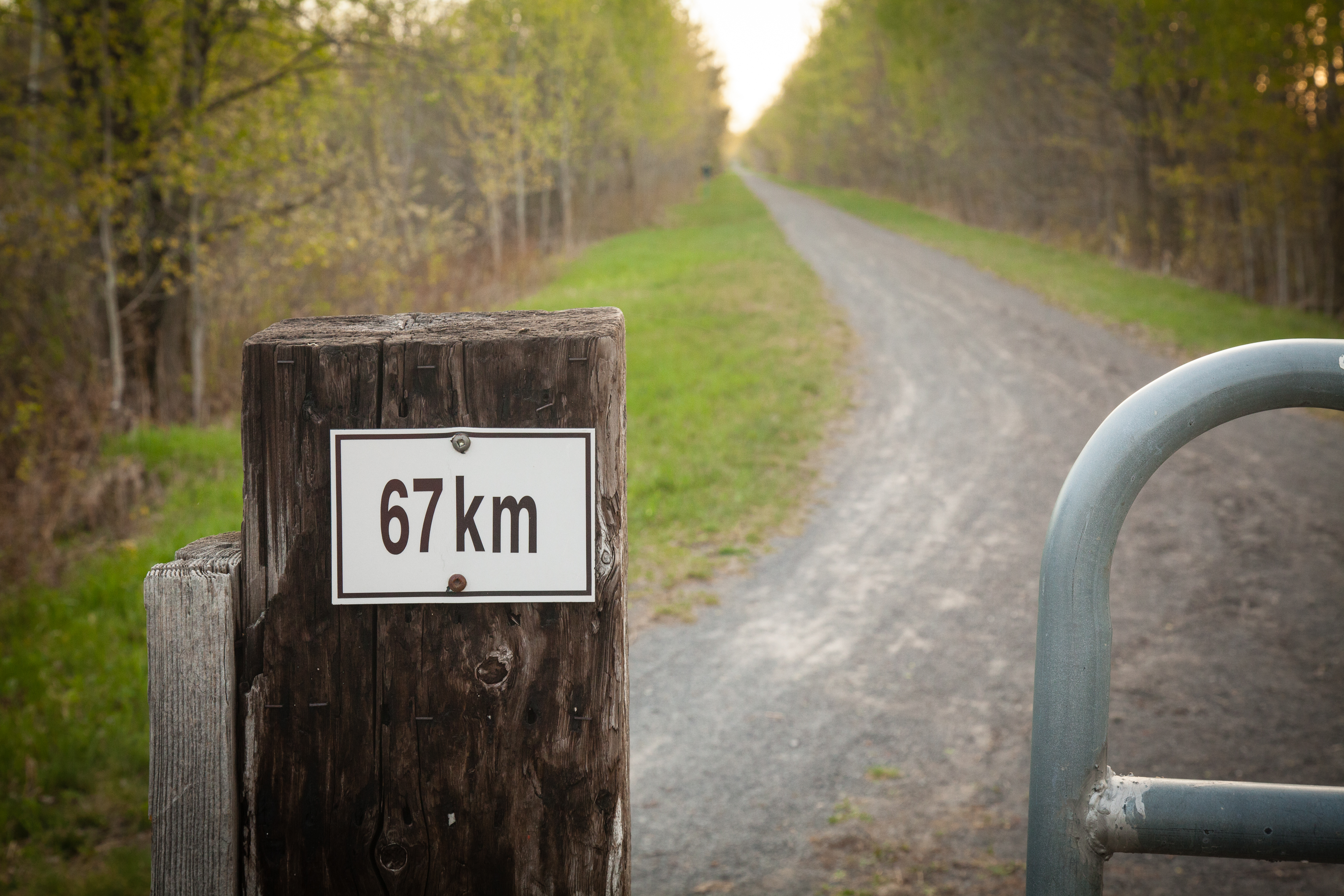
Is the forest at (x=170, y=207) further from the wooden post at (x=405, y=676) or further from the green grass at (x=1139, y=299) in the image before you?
the green grass at (x=1139, y=299)

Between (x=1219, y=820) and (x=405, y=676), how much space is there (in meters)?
0.89

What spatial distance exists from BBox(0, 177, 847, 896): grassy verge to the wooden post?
8.29 ft

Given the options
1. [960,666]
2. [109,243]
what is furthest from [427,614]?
[109,243]

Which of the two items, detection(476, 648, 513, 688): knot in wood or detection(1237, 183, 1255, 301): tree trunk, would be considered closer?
detection(476, 648, 513, 688): knot in wood

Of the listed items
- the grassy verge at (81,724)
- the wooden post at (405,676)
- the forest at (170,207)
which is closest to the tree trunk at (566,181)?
the forest at (170,207)

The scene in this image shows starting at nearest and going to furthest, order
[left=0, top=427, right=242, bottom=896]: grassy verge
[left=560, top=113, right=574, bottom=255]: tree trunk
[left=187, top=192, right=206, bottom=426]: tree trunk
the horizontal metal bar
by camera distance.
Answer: the horizontal metal bar → [left=0, top=427, right=242, bottom=896]: grassy verge → [left=187, top=192, right=206, bottom=426]: tree trunk → [left=560, top=113, right=574, bottom=255]: tree trunk

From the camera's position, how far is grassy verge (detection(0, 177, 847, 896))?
3109 mm

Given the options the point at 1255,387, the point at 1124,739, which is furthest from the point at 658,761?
the point at 1255,387

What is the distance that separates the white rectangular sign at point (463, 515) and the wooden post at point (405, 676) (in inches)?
0.8

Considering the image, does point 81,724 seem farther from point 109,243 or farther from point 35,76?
point 35,76

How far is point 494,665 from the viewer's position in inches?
38.7

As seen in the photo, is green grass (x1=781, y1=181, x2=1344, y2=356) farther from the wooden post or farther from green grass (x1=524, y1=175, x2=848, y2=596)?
the wooden post

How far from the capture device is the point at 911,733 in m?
3.78

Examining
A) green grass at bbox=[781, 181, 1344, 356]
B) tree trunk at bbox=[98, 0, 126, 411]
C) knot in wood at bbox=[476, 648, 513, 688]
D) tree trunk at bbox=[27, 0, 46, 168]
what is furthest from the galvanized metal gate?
green grass at bbox=[781, 181, 1344, 356]
